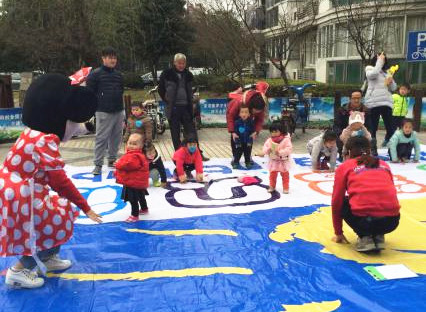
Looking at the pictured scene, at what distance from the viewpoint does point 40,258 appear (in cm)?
320

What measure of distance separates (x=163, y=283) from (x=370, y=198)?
5.35ft

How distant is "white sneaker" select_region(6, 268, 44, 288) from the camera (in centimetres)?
297

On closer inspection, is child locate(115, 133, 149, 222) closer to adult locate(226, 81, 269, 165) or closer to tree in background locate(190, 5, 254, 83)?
adult locate(226, 81, 269, 165)

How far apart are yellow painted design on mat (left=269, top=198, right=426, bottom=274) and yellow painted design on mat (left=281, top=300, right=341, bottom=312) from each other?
2.33 feet

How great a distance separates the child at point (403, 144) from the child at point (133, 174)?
4.49 metres

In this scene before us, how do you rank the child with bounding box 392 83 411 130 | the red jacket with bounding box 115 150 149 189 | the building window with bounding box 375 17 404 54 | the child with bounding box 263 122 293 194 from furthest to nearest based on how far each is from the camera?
the building window with bounding box 375 17 404 54 → the child with bounding box 392 83 411 130 → the child with bounding box 263 122 293 194 → the red jacket with bounding box 115 150 149 189

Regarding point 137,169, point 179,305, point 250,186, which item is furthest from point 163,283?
point 250,186

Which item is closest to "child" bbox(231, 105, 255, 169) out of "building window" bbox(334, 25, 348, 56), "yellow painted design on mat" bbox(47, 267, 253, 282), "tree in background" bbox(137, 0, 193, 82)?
"yellow painted design on mat" bbox(47, 267, 253, 282)

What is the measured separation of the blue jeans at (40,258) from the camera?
3.01 m

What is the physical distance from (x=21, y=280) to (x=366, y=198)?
2501 millimetres

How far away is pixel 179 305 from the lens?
9.05 feet

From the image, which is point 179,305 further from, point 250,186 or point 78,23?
point 78,23

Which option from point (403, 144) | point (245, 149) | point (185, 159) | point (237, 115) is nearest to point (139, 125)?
point (185, 159)

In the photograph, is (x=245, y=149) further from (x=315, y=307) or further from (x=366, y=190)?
(x=315, y=307)
